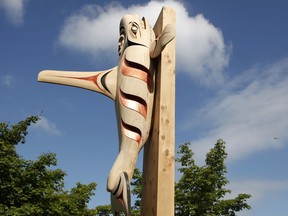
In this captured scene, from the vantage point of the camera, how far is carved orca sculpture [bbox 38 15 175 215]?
402 cm

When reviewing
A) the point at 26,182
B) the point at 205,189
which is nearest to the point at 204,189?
the point at 205,189

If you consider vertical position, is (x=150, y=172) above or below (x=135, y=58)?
below

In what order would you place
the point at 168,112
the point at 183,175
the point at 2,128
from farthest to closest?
1. the point at 183,175
2. the point at 2,128
3. the point at 168,112

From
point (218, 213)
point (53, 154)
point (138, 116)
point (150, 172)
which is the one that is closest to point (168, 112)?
point (138, 116)

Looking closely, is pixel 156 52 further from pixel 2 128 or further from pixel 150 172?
pixel 2 128

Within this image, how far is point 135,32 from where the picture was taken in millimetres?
4727

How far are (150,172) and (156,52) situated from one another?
1399 mm

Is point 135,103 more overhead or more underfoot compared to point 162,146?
more overhead

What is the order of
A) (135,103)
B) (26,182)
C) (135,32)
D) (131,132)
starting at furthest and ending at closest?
(26,182) → (135,32) → (135,103) → (131,132)

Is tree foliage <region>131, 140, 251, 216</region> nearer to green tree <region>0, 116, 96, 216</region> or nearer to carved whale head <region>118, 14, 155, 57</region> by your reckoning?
green tree <region>0, 116, 96, 216</region>

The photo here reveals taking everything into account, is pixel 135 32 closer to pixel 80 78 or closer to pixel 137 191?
pixel 80 78

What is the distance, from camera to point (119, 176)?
396cm

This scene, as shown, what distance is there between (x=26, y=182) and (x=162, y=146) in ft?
27.9

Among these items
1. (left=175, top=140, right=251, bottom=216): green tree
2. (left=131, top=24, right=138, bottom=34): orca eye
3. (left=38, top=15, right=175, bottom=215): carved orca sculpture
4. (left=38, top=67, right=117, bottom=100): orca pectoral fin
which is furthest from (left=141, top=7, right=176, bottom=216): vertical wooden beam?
(left=175, top=140, right=251, bottom=216): green tree
